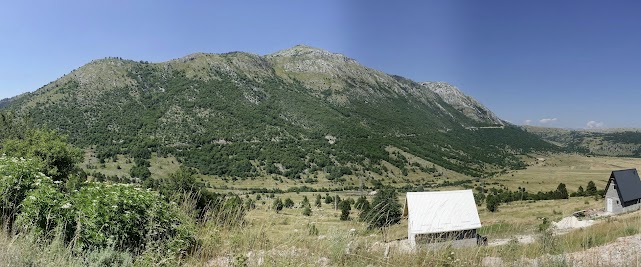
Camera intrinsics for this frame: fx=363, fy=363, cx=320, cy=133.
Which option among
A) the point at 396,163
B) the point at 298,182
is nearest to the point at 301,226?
the point at 298,182

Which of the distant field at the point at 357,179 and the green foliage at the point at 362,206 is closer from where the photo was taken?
the green foliage at the point at 362,206

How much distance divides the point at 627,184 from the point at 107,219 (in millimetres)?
57492

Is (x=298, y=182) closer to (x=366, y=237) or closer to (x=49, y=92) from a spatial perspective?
(x=49, y=92)

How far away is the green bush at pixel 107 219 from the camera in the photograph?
4.71 meters

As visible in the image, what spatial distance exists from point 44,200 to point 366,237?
452 cm

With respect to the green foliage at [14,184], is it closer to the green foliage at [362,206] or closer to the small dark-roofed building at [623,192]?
the green foliage at [362,206]

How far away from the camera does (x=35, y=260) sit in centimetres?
338

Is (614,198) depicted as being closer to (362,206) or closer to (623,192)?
(623,192)

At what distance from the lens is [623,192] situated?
43.6 metres

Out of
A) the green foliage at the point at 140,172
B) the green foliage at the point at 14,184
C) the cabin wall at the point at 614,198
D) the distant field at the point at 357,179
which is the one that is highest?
the green foliage at the point at 14,184

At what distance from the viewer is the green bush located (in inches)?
185

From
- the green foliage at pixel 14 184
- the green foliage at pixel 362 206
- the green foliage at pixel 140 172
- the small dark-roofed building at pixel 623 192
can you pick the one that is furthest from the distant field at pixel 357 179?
the green foliage at pixel 14 184

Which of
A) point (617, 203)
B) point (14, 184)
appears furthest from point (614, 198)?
point (14, 184)

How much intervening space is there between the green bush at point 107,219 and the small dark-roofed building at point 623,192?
5279 centimetres
